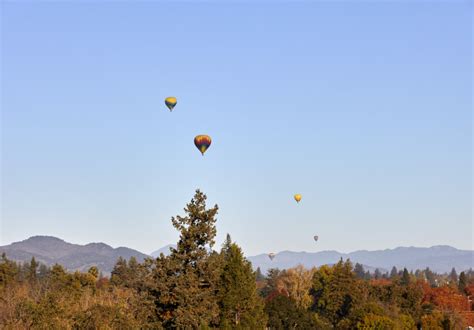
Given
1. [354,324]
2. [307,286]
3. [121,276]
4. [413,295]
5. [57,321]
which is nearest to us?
[57,321]

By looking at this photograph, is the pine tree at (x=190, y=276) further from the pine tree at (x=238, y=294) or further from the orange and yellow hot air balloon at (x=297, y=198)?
the orange and yellow hot air balloon at (x=297, y=198)

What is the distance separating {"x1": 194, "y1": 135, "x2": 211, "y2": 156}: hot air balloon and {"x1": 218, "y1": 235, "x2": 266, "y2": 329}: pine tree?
58.5 feet

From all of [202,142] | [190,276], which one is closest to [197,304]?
[190,276]

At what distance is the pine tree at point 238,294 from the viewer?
5841cm

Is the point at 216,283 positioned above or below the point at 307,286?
below

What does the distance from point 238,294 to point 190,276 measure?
5.47m

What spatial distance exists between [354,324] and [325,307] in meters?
21.3

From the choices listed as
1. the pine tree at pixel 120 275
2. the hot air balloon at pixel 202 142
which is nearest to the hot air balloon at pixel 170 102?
the hot air balloon at pixel 202 142

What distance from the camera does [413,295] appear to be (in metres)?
93.6

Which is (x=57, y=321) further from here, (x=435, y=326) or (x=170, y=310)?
(x=435, y=326)

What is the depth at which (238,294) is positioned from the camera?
2320 inches

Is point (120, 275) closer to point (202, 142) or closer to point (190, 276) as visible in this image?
point (202, 142)

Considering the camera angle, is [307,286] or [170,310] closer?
[170,310]

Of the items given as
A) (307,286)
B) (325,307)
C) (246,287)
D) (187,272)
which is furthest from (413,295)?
(187,272)
